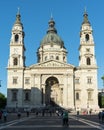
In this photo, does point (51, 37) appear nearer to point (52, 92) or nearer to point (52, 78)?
point (52, 78)

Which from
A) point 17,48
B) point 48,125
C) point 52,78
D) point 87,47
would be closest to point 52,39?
point 87,47

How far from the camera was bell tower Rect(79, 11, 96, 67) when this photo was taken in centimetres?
9200

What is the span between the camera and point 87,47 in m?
92.8

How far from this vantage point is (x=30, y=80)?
9069 cm

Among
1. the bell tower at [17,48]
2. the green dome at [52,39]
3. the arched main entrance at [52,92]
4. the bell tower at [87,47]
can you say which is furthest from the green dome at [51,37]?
the arched main entrance at [52,92]

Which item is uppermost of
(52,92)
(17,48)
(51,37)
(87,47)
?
(51,37)

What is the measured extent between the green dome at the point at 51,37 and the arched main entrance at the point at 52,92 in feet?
58.0

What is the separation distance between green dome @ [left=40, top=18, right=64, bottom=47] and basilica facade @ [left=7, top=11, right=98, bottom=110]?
1568cm

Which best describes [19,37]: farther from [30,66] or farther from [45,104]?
[45,104]

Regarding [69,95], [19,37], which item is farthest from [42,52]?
[69,95]

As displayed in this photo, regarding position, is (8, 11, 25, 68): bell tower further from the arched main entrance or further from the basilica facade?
the arched main entrance

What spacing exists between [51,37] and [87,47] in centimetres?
2039

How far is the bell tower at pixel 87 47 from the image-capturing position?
9200 cm

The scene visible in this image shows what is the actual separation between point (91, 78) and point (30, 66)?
666 inches
